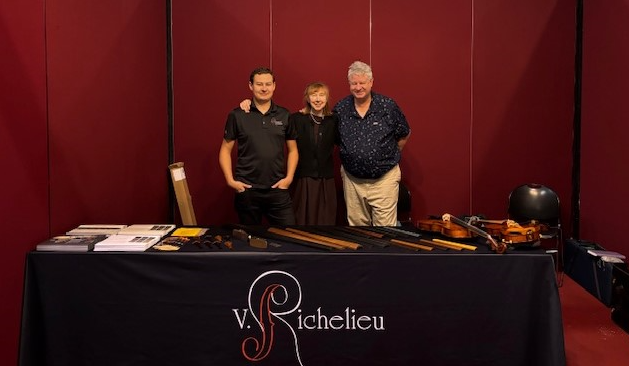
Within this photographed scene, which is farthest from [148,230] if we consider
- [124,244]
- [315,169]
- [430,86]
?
[430,86]

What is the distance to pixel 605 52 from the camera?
13.9ft

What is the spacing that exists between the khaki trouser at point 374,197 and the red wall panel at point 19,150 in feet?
6.49

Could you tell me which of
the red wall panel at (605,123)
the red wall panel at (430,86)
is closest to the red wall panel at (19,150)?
the red wall panel at (430,86)

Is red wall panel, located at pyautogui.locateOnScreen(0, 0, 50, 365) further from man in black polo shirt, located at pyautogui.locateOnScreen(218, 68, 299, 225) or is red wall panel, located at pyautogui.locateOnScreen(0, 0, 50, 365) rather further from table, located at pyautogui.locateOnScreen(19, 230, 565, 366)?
man in black polo shirt, located at pyautogui.locateOnScreen(218, 68, 299, 225)

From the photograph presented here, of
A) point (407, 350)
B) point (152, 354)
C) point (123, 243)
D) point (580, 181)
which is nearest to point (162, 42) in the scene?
point (123, 243)

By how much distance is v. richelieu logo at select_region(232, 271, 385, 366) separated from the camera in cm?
242

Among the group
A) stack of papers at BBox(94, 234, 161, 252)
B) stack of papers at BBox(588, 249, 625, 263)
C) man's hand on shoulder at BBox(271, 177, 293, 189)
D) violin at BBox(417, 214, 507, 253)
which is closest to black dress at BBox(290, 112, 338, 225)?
man's hand on shoulder at BBox(271, 177, 293, 189)

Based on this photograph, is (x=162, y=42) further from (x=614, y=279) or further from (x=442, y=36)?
(x=614, y=279)

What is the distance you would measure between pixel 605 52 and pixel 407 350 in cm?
301

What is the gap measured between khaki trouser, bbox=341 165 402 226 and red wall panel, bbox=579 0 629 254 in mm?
1609

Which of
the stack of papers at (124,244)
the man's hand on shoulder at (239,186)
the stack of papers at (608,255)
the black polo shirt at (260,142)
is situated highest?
the black polo shirt at (260,142)

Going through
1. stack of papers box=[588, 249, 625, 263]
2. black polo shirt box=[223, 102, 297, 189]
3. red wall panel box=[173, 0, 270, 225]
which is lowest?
stack of papers box=[588, 249, 625, 263]

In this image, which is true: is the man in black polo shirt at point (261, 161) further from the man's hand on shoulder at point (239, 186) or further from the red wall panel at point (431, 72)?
the red wall panel at point (431, 72)

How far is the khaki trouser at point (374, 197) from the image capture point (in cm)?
389
